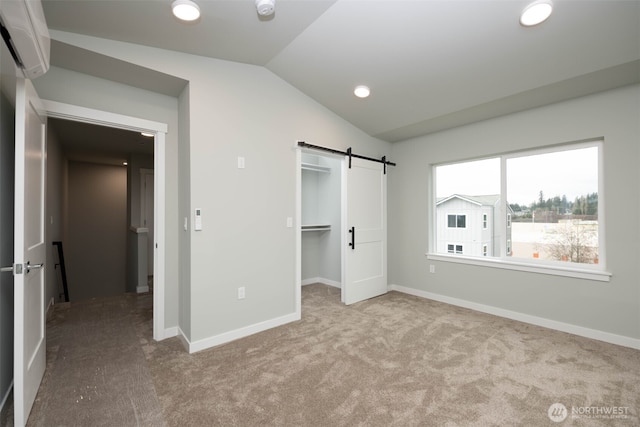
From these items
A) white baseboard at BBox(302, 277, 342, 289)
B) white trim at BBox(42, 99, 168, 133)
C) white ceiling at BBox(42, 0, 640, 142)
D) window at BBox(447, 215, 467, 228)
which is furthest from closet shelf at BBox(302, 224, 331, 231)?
white trim at BBox(42, 99, 168, 133)

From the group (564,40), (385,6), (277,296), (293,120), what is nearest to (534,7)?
(564,40)

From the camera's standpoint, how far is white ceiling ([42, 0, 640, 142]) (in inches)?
81.6

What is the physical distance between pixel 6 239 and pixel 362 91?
10.9 feet

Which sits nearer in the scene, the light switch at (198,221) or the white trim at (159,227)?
the light switch at (198,221)

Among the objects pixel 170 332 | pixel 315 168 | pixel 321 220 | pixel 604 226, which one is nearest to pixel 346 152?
pixel 315 168

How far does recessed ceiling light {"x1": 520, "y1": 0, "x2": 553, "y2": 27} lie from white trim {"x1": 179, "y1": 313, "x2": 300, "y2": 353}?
3430mm

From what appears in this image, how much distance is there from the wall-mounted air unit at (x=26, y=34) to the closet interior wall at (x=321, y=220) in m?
3.59

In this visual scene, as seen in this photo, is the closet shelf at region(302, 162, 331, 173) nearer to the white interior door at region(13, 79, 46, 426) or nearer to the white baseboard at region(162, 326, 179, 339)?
the white baseboard at region(162, 326, 179, 339)

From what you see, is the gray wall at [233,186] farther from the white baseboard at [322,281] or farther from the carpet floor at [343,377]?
Answer: the white baseboard at [322,281]

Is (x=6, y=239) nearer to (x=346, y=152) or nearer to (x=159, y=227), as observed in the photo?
(x=159, y=227)

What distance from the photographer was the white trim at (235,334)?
2627 mm

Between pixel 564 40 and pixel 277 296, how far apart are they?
11.4 ft

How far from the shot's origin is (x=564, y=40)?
2.25m

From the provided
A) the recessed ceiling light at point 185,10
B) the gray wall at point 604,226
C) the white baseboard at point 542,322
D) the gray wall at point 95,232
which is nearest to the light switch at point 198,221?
the recessed ceiling light at point 185,10
